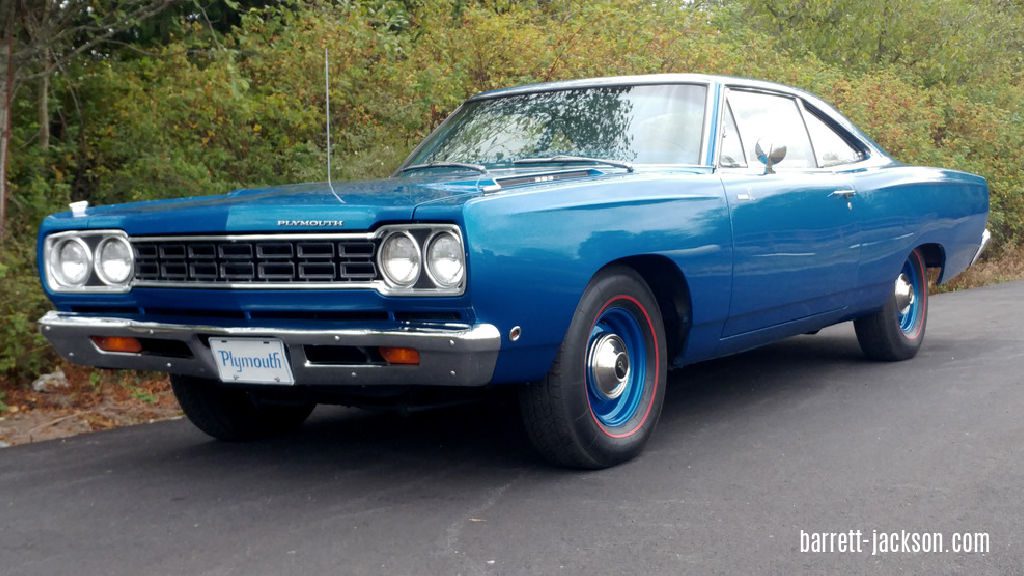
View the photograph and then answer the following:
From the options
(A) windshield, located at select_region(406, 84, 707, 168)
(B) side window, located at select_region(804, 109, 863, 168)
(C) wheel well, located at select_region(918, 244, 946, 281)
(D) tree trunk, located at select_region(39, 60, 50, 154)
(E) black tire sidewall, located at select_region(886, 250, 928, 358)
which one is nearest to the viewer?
(A) windshield, located at select_region(406, 84, 707, 168)

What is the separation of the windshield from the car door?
8.4 inches

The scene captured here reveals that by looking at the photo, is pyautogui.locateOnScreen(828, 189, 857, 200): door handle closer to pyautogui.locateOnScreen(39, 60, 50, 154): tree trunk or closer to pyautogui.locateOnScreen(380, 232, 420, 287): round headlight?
pyautogui.locateOnScreen(380, 232, 420, 287): round headlight

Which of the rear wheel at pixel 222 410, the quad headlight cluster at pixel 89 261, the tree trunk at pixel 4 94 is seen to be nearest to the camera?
the quad headlight cluster at pixel 89 261

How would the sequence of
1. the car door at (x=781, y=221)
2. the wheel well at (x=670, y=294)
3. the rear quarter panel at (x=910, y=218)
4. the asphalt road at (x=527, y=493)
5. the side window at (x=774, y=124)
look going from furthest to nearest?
1. the rear quarter panel at (x=910, y=218)
2. the side window at (x=774, y=124)
3. the car door at (x=781, y=221)
4. the wheel well at (x=670, y=294)
5. the asphalt road at (x=527, y=493)

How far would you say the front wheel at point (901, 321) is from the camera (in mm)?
6715

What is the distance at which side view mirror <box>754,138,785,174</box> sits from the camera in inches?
210

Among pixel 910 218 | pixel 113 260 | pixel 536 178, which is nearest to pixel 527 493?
pixel 536 178

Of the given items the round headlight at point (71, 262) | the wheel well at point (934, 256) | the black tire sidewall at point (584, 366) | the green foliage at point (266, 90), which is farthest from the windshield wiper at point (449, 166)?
the wheel well at point (934, 256)

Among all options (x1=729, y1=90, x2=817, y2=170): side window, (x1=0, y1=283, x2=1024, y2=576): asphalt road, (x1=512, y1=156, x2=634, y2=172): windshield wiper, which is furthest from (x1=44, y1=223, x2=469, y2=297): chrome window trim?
(x1=729, y1=90, x2=817, y2=170): side window

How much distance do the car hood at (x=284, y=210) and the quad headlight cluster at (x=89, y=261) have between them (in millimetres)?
54

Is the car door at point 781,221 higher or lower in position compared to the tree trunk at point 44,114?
lower

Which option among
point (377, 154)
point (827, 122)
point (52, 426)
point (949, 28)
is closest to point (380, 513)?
point (52, 426)

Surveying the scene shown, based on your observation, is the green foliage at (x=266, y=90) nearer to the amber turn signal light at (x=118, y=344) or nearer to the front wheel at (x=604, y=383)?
the amber turn signal light at (x=118, y=344)

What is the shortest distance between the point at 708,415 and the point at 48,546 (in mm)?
2983
